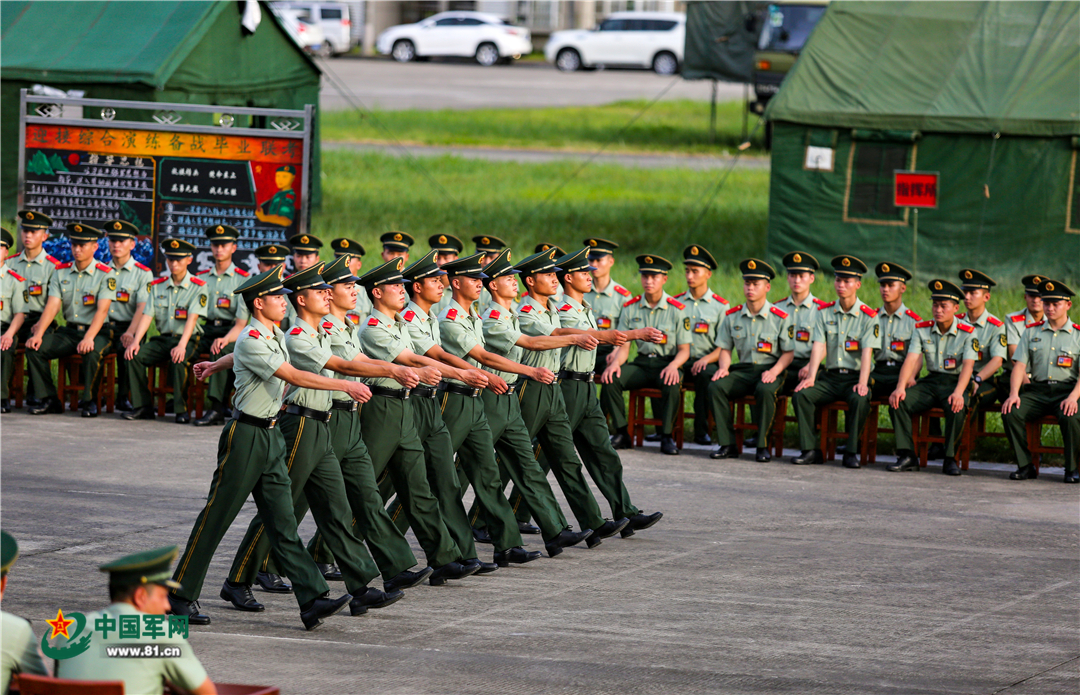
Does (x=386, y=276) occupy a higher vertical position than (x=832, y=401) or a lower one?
higher

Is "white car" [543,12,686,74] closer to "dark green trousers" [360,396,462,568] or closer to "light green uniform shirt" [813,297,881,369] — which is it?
"light green uniform shirt" [813,297,881,369]

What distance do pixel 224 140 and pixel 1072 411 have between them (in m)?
8.69

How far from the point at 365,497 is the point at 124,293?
674 cm

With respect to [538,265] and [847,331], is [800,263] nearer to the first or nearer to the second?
[847,331]

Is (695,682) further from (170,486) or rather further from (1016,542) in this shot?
(170,486)

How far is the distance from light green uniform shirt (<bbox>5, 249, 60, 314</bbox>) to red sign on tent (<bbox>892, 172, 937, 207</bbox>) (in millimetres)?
8956

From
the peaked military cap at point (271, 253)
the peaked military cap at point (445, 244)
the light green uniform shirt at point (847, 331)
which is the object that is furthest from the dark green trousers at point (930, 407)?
the peaked military cap at point (271, 253)

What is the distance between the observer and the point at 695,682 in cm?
674

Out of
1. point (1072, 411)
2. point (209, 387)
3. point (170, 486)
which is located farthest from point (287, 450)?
point (1072, 411)

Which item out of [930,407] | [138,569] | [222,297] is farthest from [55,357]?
[138,569]

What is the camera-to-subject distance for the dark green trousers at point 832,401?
40.9ft

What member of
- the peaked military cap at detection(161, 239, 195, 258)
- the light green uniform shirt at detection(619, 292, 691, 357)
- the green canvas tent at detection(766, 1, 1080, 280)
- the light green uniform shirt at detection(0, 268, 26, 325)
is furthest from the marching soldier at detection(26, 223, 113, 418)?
the green canvas tent at detection(766, 1, 1080, 280)

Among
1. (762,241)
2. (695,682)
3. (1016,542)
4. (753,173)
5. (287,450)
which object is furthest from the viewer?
(753,173)

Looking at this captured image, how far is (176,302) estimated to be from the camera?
44.9 feet
